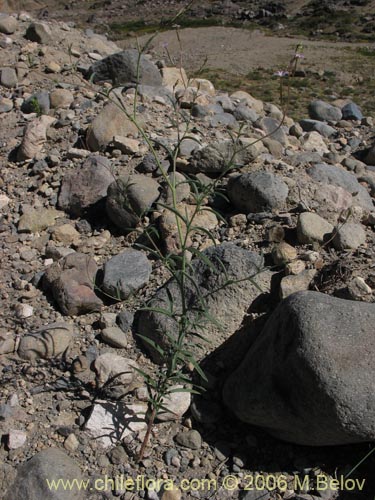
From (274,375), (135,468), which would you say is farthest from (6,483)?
(274,375)

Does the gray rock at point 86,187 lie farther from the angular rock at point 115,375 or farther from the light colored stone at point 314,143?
the light colored stone at point 314,143

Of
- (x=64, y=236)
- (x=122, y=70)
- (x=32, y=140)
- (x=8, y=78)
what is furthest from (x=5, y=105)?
(x=64, y=236)

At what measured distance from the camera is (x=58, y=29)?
7.12 metres

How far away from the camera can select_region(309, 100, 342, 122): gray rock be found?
720 cm

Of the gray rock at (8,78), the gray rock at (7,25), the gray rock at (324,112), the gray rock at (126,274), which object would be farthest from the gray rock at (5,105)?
the gray rock at (324,112)

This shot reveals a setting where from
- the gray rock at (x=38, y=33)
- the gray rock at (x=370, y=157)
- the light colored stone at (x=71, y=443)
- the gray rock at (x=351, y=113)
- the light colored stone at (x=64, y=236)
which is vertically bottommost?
the gray rock at (x=351, y=113)

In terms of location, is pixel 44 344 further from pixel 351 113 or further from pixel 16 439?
pixel 351 113

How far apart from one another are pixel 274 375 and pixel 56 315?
1.39 metres

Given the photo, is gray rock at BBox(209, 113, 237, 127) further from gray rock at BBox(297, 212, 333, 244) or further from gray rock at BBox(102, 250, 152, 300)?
gray rock at BBox(102, 250, 152, 300)

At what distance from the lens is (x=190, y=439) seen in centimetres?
265

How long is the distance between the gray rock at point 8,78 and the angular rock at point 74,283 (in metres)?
2.83

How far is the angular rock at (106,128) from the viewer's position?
14.7 ft

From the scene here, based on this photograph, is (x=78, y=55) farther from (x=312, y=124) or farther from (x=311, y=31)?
(x=311, y=31)

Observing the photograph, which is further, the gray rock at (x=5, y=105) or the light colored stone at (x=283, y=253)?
the gray rock at (x=5, y=105)
